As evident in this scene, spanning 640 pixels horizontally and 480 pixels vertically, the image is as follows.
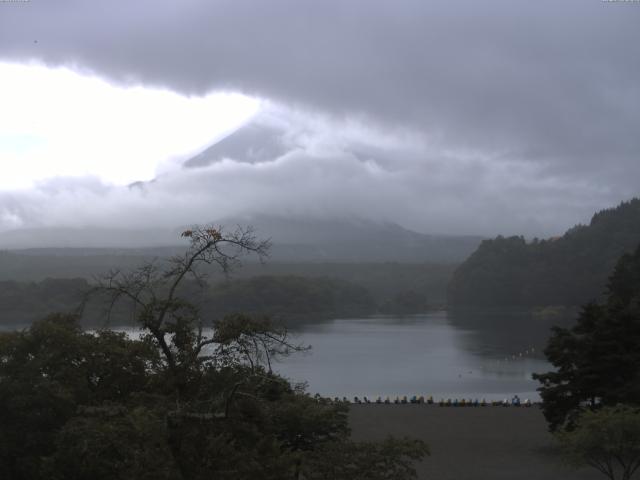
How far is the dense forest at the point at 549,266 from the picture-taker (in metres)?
88.3

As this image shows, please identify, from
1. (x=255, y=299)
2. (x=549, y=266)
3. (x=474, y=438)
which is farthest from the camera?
(x=549, y=266)

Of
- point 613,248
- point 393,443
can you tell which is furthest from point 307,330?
point 393,443

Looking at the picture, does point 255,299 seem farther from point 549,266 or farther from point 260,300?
point 549,266

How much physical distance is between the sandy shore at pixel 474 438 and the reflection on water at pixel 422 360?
7475 millimetres

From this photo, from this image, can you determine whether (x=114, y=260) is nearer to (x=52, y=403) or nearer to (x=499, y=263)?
(x=499, y=263)

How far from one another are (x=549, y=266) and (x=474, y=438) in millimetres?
78645

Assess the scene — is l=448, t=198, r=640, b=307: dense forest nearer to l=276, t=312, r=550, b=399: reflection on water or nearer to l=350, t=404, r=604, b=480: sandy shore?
l=276, t=312, r=550, b=399: reflection on water

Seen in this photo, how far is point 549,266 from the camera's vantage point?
304ft

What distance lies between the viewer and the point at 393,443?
7.14 meters

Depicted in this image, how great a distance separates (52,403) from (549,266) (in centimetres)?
8902

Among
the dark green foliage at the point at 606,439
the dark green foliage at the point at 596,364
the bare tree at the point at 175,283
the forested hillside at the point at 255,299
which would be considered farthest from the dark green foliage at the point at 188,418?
the forested hillside at the point at 255,299

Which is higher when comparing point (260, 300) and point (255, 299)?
point (255, 299)

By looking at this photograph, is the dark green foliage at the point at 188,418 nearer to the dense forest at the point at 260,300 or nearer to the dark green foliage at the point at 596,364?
the dark green foliage at the point at 596,364

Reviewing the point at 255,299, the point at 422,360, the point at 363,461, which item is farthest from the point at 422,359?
the point at 363,461
